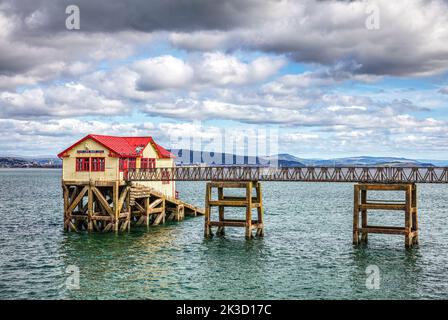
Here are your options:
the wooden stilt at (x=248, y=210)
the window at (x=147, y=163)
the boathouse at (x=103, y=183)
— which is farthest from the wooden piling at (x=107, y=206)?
the wooden stilt at (x=248, y=210)

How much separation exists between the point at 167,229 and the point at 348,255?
63.1 feet

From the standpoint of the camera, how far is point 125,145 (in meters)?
48.1

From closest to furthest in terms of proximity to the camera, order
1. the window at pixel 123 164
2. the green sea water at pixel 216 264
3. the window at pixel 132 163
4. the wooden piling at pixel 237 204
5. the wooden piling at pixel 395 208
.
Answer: the green sea water at pixel 216 264
the wooden piling at pixel 395 208
the wooden piling at pixel 237 204
the window at pixel 123 164
the window at pixel 132 163

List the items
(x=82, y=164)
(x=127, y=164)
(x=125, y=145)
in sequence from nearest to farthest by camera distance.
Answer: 1. (x=82, y=164)
2. (x=127, y=164)
3. (x=125, y=145)

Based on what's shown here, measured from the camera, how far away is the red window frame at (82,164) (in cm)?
4503

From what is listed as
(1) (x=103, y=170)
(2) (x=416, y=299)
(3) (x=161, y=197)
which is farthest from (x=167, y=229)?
(2) (x=416, y=299)

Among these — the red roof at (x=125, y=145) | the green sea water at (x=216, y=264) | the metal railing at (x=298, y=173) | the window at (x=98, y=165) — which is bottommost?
the green sea water at (x=216, y=264)

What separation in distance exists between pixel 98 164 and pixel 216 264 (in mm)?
18443

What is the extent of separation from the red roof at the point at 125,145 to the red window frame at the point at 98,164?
4.73 feet

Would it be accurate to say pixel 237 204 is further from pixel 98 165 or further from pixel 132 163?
pixel 98 165

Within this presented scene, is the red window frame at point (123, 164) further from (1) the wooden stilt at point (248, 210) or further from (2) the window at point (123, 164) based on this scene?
(1) the wooden stilt at point (248, 210)

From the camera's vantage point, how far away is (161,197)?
166 feet

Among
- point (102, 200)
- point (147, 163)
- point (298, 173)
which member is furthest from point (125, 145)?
point (298, 173)
